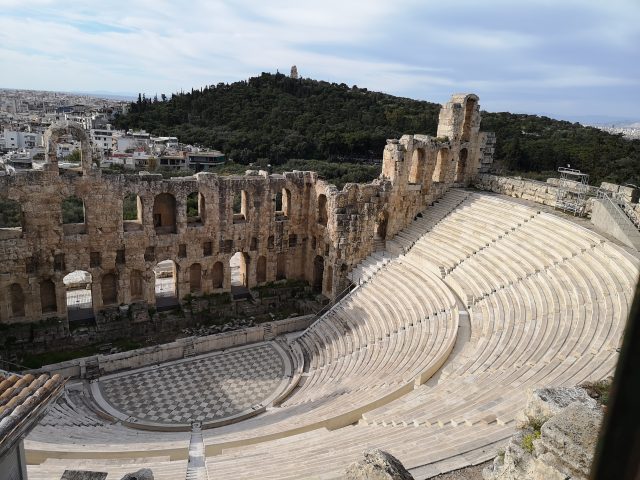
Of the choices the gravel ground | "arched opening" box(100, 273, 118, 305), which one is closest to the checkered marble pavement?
"arched opening" box(100, 273, 118, 305)

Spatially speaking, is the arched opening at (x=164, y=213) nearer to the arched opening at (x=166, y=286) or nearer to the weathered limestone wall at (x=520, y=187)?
the arched opening at (x=166, y=286)

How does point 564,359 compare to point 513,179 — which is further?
point 513,179

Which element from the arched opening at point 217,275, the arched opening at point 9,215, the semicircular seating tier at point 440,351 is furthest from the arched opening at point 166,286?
the arched opening at point 9,215

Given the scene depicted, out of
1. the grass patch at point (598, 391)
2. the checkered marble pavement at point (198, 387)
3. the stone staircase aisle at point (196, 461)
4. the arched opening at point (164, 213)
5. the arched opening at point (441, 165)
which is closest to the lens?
the grass patch at point (598, 391)

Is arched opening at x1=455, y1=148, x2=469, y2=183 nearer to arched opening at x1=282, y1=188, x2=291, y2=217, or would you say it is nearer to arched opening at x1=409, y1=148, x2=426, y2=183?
arched opening at x1=409, y1=148, x2=426, y2=183

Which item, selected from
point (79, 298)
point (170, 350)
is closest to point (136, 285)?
point (79, 298)

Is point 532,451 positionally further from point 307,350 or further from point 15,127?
point 15,127

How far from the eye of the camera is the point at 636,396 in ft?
4.44

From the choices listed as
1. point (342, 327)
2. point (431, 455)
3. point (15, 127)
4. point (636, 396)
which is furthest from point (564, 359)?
point (15, 127)

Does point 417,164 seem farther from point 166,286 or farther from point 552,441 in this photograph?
point 552,441

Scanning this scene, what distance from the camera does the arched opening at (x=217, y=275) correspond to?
25250 millimetres

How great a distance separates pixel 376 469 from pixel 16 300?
783 inches

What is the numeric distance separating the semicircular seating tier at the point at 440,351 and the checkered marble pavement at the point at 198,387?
110 centimetres

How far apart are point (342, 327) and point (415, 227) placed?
8.34m
